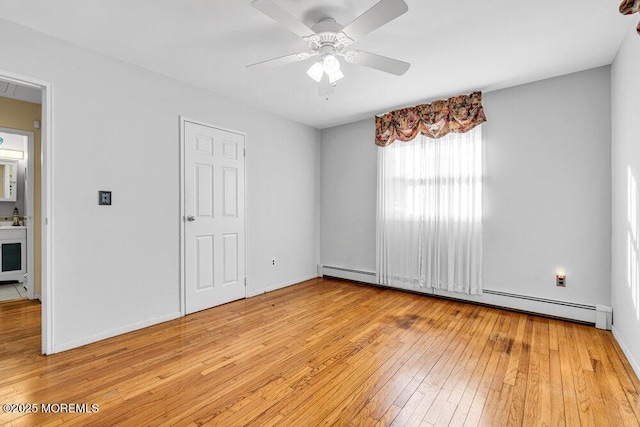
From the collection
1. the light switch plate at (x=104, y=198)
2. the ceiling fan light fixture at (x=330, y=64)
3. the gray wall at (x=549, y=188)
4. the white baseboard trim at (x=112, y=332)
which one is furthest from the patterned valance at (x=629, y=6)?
the white baseboard trim at (x=112, y=332)

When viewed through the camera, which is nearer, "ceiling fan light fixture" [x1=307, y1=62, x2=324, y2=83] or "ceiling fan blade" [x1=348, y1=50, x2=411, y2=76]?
"ceiling fan blade" [x1=348, y1=50, x2=411, y2=76]

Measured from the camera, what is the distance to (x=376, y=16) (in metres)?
1.76

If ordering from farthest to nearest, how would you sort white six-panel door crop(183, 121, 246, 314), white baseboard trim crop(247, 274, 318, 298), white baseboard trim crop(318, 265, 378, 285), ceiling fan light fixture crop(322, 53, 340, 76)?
white baseboard trim crop(318, 265, 378, 285) < white baseboard trim crop(247, 274, 318, 298) < white six-panel door crop(183, 121, 246, 314) < ceiling fan light fixture crop(322, 53, 340, 76)

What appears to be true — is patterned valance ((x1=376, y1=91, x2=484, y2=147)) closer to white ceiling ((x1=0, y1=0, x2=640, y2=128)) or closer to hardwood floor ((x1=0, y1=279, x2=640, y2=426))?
white ceiling ((x1=0, y1=0, x2=640, y2=128))

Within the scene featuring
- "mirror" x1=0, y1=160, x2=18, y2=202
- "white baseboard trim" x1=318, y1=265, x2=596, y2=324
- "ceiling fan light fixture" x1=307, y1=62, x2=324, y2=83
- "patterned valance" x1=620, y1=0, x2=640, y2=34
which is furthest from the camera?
"mirror" x1=0, y1=160, x2=18, y2=202

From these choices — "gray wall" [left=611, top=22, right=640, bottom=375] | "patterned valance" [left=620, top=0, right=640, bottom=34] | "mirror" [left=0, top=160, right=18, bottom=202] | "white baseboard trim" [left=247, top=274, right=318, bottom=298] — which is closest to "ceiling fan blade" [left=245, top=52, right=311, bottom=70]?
"patterned valance" [left=620, top=0, right=640, bottom=34]

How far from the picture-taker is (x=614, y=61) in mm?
2771

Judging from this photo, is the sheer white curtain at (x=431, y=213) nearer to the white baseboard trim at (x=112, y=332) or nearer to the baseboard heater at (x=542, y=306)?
the baseboard heater at (x=542, y=306)

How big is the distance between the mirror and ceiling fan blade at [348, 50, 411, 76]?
587 cm

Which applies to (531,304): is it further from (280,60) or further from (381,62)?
(280,60)

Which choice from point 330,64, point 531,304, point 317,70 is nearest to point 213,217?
point 317,70

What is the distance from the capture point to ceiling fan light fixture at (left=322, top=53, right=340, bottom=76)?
2199mm

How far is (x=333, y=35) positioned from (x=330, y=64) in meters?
0.19

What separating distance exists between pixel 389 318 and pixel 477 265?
1.33m
